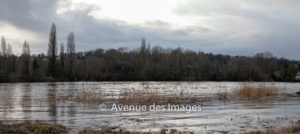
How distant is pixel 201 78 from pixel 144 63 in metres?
21.8

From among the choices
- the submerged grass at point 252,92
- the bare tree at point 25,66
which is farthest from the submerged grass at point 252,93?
the bare tree at point 25,66

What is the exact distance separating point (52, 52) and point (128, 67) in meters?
28.0

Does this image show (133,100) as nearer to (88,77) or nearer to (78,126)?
(78,126)

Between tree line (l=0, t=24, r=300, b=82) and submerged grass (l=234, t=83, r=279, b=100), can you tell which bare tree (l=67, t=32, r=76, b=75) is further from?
submerged grass (l=234, t=83, r=279, b=100)

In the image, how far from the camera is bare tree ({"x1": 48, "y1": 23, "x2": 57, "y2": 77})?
3255 inches

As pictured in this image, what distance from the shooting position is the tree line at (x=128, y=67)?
8288cm

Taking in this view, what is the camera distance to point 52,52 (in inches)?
3346

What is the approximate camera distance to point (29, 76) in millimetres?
74562

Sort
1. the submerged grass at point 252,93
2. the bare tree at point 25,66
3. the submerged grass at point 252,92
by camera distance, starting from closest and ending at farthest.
→ 1. the submerged grass at point 252,93
2. the submerged grass at point 252,92
3. the bare tree at point 25,66

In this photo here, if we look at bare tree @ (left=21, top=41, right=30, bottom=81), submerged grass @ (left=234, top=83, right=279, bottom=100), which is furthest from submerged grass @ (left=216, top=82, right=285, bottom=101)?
bare tree @ (left=21, top=41, right=30, bottom=81)

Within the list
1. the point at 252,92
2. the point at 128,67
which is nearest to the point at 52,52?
the point at 128,67

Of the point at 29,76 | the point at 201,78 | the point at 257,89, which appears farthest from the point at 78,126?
the point at 201,78

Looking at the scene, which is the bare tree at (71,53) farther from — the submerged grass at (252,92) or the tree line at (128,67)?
the submerged grass at (252,92)

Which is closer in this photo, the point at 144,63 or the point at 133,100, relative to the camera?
the point at 133,100
